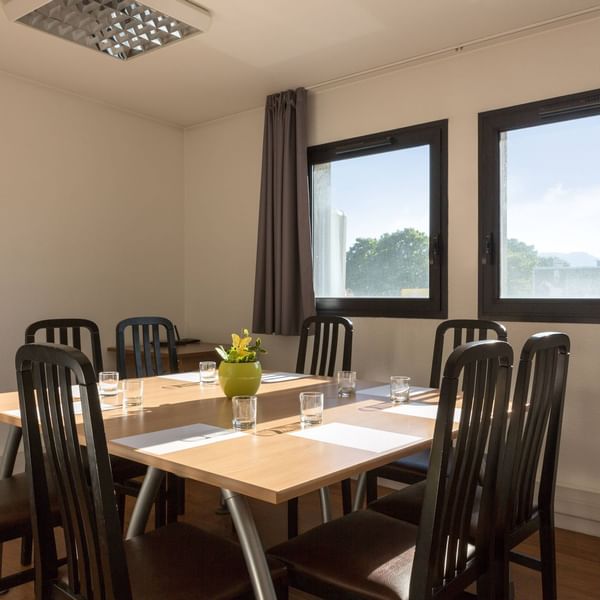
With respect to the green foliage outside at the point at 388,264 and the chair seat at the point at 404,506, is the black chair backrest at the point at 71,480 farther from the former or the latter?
the green foliage outside at the point at 388,264

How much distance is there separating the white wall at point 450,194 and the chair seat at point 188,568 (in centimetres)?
203

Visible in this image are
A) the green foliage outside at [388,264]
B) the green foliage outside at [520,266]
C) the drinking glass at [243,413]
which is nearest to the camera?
the drinking glass at [243,413]

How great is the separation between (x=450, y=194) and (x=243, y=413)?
213 centimetres

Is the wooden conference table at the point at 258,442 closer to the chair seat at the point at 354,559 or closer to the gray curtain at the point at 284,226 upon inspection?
the chair seat at the point at 354,559

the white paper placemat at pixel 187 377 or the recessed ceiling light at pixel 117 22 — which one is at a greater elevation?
the recessed ceiling light at pixel 117 22

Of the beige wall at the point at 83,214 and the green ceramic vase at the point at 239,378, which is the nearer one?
the green ceramic vase at the point at 239,378

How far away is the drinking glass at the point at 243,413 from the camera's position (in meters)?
1.71

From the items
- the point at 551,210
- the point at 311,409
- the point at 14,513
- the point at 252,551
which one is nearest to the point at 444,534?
the point at 252,551

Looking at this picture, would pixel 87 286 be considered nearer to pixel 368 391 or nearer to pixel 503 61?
pixel 368 391

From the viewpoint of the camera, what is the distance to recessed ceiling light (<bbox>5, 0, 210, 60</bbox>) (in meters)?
2.73

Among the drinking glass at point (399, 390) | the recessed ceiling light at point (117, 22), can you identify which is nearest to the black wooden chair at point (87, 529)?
the drinking glass at point (399, 390)

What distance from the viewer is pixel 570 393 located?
300 centimetres

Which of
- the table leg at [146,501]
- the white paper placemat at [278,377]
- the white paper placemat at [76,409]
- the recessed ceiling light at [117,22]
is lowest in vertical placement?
the table leg at [146,501]

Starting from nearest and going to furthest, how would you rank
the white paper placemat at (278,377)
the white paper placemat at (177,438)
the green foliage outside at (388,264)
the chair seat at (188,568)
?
the chair seat at (188,568) → the white paper placemat at (177,438) → the white paper placemat at (278,377) → the green foliage outside at (388,264)
